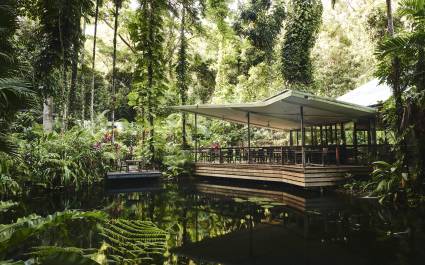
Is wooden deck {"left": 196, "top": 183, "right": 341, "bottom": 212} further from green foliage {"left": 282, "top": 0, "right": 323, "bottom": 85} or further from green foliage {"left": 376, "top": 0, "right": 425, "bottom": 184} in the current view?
green foliage {"left": 282, "top": 0, "right": 323, "bottom": 85}

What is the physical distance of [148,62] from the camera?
18.8m

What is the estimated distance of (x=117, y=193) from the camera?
13.0 m

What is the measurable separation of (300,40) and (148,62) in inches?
408

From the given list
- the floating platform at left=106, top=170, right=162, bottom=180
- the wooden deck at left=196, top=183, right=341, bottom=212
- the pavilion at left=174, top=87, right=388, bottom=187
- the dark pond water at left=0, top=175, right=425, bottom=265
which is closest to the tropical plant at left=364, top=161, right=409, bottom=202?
the dark pond water at left=0, top=175, right=425, bottom=265

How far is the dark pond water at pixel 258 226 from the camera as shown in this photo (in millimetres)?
5387

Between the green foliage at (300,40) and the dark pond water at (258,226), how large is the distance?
12.3 meters

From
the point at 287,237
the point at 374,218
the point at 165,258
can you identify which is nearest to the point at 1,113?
the point at 165,258

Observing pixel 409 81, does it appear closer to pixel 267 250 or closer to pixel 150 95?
pixel 267 250

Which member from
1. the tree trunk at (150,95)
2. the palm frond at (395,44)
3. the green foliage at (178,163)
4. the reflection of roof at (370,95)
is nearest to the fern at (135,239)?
the palm frond at (395,44)

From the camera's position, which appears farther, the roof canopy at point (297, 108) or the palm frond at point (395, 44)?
the roof canopy at point (297, 108)

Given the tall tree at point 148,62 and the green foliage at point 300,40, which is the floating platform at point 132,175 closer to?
the tall tree at point 148,62

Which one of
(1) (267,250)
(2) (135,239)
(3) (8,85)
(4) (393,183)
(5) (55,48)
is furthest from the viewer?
(5) (55,48)

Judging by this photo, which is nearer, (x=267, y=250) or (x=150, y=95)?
(x=267, y=250)

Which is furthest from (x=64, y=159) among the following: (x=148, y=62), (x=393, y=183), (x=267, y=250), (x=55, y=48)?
(x=393, y=183)
